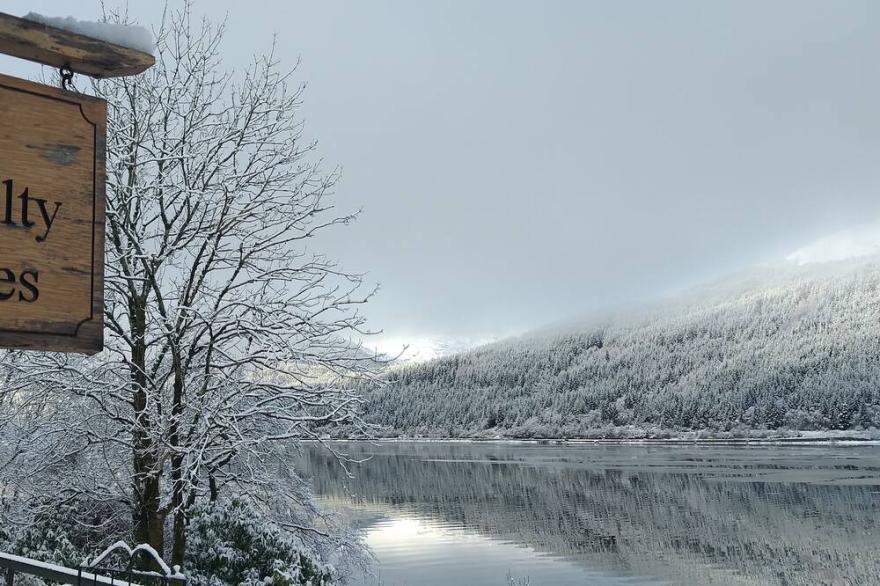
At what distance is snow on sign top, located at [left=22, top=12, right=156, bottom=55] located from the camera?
292 cm

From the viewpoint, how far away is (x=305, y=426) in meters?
11.2

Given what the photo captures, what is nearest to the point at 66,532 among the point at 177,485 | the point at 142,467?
the point at 142,467

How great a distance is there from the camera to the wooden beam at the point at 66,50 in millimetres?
2863

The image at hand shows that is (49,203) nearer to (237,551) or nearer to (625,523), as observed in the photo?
(237,551)

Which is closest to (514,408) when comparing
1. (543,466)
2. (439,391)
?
(439,391)

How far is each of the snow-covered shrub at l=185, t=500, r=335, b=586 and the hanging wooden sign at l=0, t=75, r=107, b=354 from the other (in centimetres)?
836

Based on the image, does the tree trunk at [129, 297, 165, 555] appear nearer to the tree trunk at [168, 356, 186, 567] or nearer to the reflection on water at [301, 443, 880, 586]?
Result: the tree trunk at [168, 356, 186, 567]

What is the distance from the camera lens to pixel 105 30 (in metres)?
3.00

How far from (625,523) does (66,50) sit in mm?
39507

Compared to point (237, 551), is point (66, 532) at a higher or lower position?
higher

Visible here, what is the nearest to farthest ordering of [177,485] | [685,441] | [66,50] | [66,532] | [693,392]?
[66,50], [177,485], [66,532], [685,441], [693,392]

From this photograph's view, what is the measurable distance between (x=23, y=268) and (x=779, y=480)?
57964 mm

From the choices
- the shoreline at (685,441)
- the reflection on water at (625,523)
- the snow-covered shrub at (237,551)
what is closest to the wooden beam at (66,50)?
the snow-covered shrub at (237,551)

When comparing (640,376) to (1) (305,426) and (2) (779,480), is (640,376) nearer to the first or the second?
(2) (779,480)
